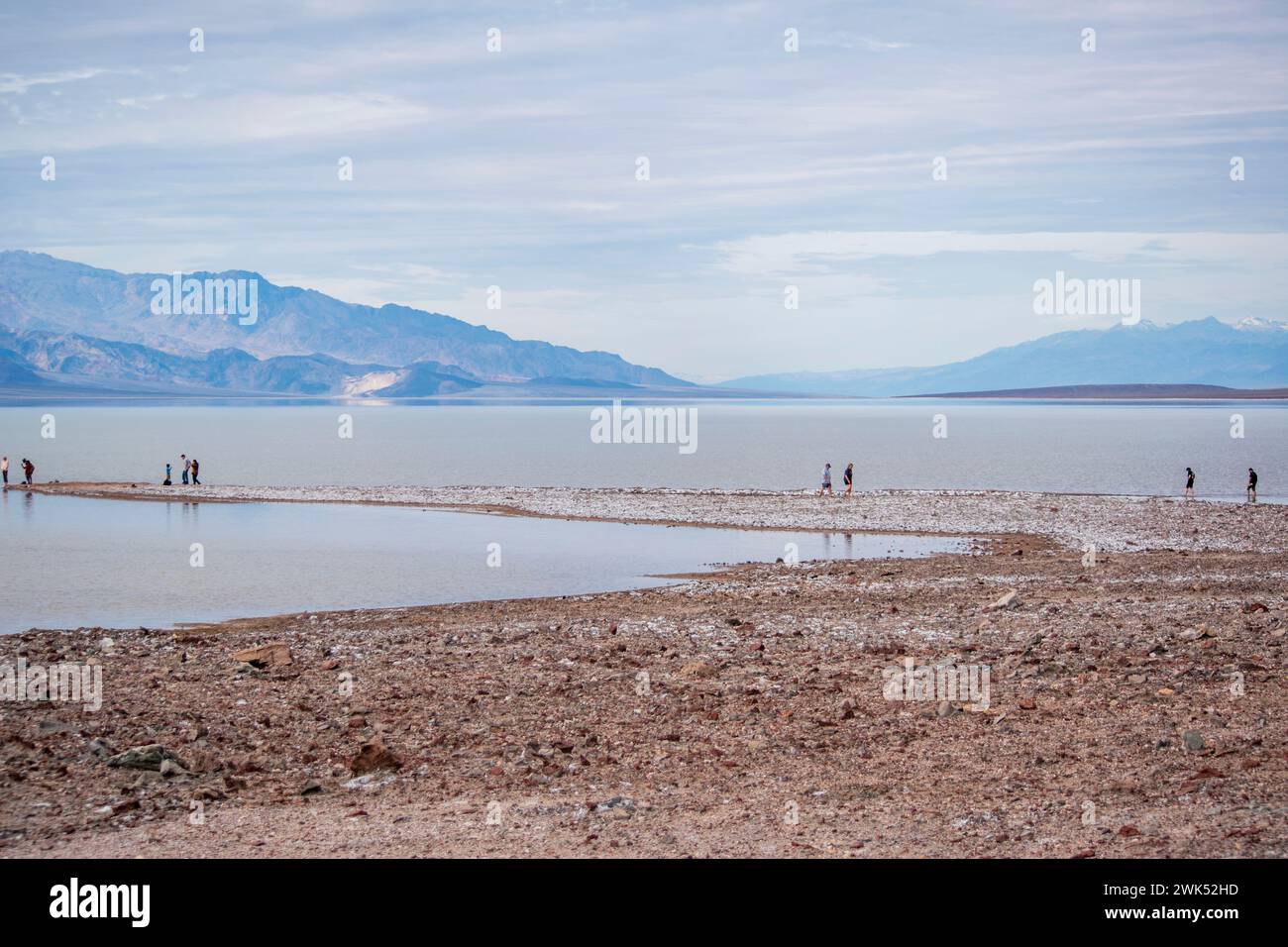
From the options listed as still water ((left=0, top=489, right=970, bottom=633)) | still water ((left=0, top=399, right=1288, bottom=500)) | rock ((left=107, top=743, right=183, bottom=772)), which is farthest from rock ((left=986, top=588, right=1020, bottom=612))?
still water ((left=0, top=399, right=1288, bottom=500))

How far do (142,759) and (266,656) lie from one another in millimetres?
6345

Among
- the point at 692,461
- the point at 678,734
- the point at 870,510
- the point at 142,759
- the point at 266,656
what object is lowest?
the point at 678,734

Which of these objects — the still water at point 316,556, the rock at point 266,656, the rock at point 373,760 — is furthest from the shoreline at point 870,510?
the rock at point 373,760

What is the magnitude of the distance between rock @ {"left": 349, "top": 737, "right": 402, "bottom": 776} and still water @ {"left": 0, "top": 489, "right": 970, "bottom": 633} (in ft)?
50.6

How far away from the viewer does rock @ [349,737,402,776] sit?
1322 cm

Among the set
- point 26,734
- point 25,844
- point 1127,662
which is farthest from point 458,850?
point 1127,662

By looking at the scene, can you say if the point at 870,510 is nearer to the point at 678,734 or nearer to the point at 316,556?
the point at 316,556

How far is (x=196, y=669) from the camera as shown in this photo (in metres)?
18.7

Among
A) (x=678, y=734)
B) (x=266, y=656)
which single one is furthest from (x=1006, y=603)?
(x=266, y=656)

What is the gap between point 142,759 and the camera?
13.1 meters

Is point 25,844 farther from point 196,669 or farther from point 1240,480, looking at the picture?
point 1240,480

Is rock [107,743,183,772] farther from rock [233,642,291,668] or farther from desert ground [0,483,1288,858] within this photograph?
rock [233,642,291,668]

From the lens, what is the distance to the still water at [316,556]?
30609 mm

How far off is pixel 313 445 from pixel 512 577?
12884 centimetres
